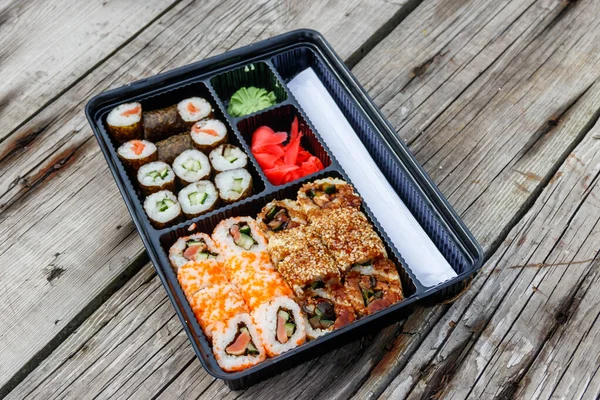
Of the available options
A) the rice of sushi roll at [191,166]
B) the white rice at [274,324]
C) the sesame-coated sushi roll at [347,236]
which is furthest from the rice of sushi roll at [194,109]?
the white rice at [274,324]

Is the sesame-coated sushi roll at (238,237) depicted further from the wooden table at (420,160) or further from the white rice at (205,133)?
the white rice at (205,133)

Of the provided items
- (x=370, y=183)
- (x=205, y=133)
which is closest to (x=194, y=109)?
(x=205, y=133)

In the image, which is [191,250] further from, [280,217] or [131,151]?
[131,151]

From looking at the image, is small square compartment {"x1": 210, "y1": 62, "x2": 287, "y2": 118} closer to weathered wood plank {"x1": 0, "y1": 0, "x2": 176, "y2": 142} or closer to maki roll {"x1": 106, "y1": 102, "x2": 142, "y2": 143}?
maki roll {"x1": 106, "y1": 102, "x2": 142, "y2": 143}

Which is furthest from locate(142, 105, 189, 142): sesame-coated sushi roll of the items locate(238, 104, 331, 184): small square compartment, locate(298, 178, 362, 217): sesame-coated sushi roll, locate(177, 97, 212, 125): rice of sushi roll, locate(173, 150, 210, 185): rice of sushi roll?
locate(298, 178, 362, 217): sesame-coated sushi roll

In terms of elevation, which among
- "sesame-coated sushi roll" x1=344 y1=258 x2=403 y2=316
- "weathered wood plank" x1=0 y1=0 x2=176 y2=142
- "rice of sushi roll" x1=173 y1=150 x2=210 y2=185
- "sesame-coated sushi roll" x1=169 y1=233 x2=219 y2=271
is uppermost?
"weathered wood plank" x1=0 y1=0 x2=176 y2=142

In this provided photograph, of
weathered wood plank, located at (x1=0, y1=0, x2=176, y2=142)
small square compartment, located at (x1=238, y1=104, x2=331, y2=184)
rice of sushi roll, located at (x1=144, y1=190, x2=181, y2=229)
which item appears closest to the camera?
rice of sushi roll, located at (x1=144, y1=190, x2=181, y2=229)

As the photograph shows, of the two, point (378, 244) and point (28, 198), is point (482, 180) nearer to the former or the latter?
point (378, 244)
